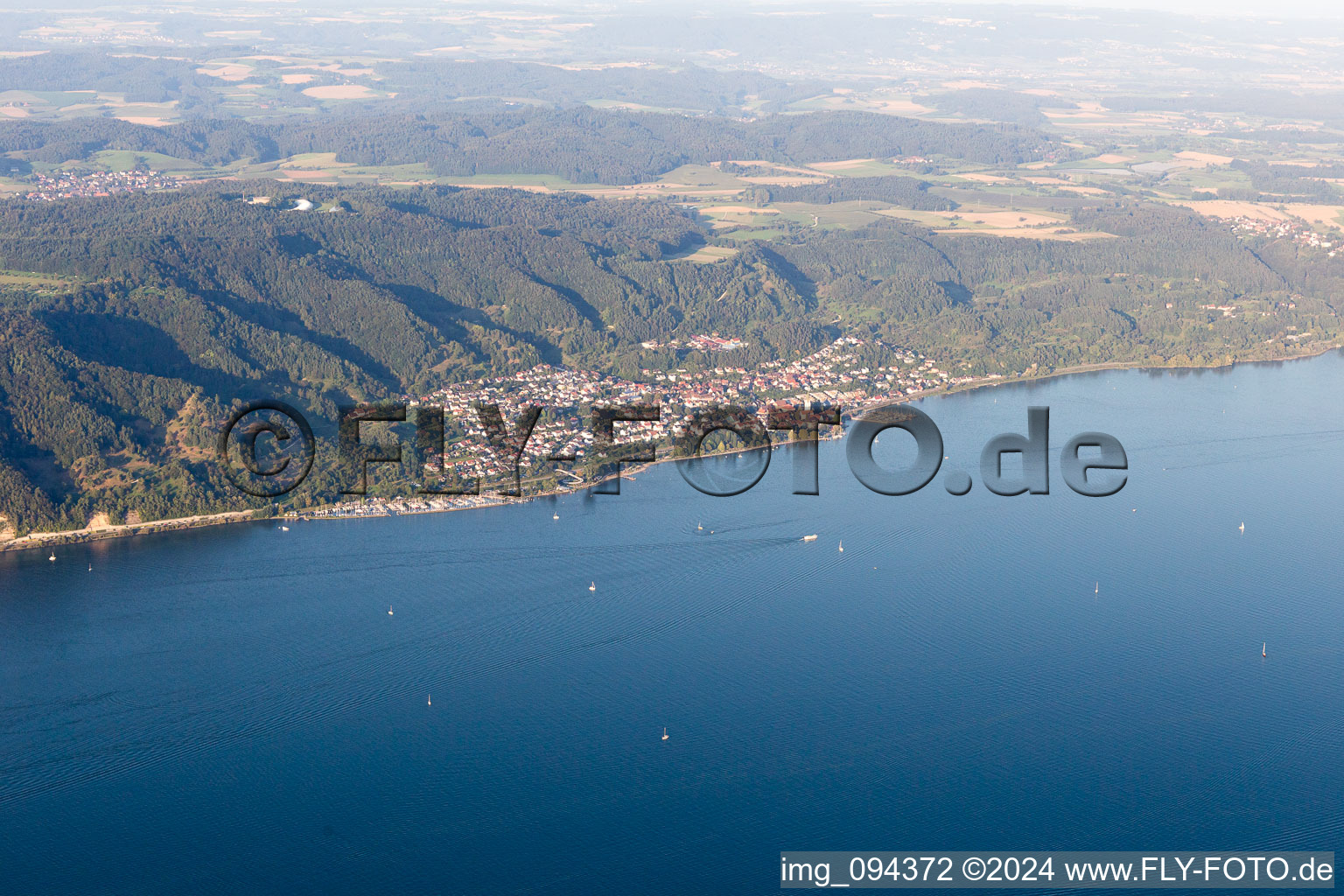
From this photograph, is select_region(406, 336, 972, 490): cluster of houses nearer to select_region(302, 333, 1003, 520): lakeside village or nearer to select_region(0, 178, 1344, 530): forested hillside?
select_region(302, 333, 1003, 520): lakeside village

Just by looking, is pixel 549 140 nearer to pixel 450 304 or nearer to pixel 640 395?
pixel 450 304

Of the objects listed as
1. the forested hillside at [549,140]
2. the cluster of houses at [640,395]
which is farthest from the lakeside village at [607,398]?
the forested hillside at [549,140]

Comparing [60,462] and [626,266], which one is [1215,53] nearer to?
[626,266]

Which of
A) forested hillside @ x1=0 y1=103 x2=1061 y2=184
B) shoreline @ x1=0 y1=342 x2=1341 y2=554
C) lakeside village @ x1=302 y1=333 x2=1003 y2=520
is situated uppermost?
forested hillside @ x1=0 y1=103 x2=1061 y2=184

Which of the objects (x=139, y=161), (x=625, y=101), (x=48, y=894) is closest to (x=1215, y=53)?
Result: (x=625, y=101)

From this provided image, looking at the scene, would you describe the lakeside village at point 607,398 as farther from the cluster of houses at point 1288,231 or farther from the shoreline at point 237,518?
the cluster of houses at point 1288,231

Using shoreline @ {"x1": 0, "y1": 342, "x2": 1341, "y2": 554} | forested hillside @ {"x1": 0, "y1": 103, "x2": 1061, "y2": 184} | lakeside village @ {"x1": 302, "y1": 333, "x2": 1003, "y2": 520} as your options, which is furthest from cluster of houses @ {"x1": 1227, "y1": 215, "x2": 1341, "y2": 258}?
shoreline @ {"x1": 0, "y1": 342, "x2": 1341, "y2": 554}
